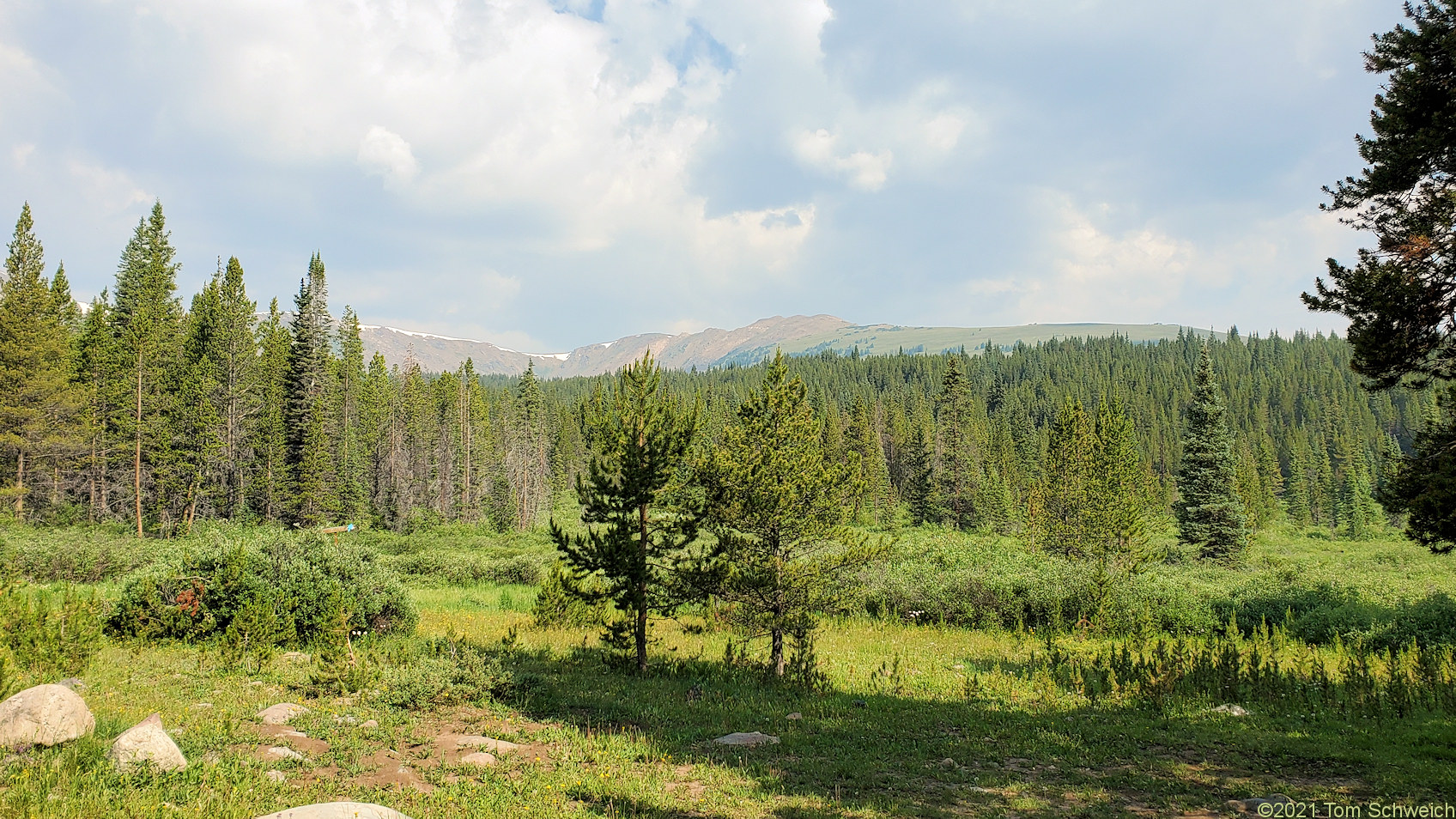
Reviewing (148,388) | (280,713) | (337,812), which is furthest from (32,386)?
(337,812)

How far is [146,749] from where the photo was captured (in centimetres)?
659

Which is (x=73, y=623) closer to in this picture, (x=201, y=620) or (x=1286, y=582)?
(x=201, y=620)

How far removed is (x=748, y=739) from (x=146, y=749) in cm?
736

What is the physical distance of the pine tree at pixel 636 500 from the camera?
14781mm

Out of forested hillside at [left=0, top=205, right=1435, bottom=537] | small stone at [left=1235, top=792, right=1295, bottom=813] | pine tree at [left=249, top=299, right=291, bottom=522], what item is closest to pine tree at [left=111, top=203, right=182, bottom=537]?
forested hillside at [left=0, top=205, right=1435, bottom=537]

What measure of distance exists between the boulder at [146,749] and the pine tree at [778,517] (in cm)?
1041

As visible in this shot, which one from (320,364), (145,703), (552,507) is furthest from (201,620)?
(552,507)

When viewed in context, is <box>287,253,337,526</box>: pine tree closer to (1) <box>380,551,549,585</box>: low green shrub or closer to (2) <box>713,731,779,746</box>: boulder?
(1) <box>380,551,549,585</box>: low green shrub

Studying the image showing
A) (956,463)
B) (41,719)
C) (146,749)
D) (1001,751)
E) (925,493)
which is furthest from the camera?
(925,493)

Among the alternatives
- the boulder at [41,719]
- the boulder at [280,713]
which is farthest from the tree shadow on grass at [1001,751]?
the boulder at [41,719]

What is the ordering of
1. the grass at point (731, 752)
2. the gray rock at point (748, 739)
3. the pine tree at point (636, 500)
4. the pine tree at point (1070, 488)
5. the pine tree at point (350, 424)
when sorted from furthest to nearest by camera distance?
the pine tree at point (350, 424) < the pine tree at point (1070, 488) < the pine tree at point (636, 500) < the gray rock at point (748, 739) < the grass at point (731, 752)

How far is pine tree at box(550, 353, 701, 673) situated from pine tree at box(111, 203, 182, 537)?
34.8 m

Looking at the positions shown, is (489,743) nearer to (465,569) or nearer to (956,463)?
(465,569)

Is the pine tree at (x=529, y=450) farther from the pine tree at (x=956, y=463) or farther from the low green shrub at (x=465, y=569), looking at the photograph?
the pine tree at (x=956, y=463)
